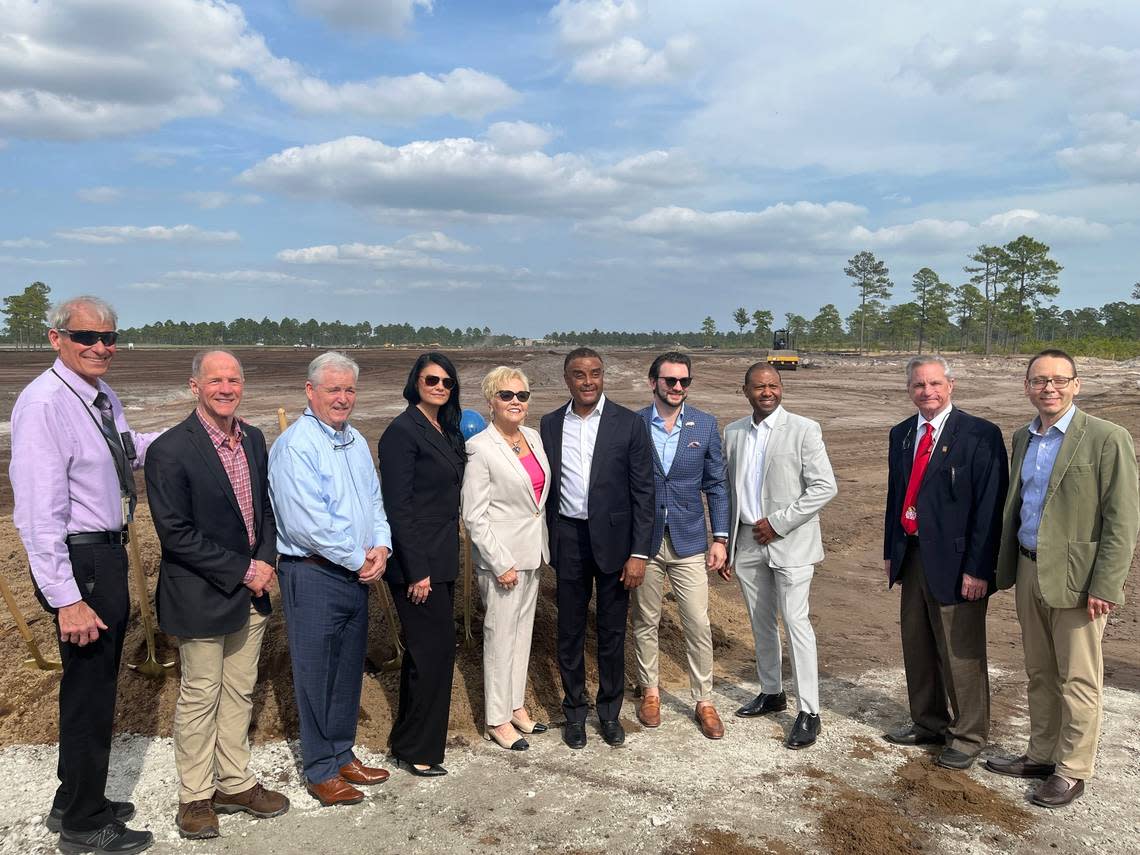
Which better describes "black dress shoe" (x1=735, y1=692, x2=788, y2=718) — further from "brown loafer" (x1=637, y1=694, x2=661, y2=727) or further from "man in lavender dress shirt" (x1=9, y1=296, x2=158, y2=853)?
"man in lavender dress shirt" (x1=9, y1=296, x2=158, y2=853)

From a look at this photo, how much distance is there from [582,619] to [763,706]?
1264 mm

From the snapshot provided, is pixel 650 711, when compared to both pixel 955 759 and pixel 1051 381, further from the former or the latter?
pixel 1051 381

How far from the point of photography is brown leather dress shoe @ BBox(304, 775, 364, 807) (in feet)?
11.6

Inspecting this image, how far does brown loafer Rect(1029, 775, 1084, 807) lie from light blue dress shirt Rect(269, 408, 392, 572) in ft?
10.7

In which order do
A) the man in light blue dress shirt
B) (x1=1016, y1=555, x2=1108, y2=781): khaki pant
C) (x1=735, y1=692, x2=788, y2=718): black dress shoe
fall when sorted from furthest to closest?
(x1=735, y1=692, x2=788, y2=718): black dress shoe, (x1=1016, y1=555, x2=1108, y2=781): khaki pant, the man in light blue dress shirt

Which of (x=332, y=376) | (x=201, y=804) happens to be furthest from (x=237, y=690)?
(x=332, y=376)

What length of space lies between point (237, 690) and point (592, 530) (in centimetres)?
181

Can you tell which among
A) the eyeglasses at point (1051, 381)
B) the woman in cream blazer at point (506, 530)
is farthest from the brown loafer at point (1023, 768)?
the woman in cream blazer at point (506, 530)

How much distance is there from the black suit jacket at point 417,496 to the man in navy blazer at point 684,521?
1.16 meters

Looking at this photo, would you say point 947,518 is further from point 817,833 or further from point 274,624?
point 274,624

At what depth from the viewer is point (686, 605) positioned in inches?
174

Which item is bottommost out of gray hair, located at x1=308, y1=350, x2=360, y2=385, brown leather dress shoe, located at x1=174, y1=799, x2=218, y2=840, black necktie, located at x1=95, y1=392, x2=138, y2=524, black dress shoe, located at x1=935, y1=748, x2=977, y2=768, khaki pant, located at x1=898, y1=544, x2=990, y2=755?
black dress shoe, located at x1=935, y1=748, x2=977, y2=768

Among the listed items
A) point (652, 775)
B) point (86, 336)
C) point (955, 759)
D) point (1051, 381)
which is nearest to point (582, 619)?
point (652, 775)

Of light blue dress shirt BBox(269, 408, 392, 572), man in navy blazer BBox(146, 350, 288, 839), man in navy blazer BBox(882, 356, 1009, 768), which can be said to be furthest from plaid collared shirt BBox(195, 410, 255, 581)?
man in navy blazer BBox(882, 356, 1009, 768)
